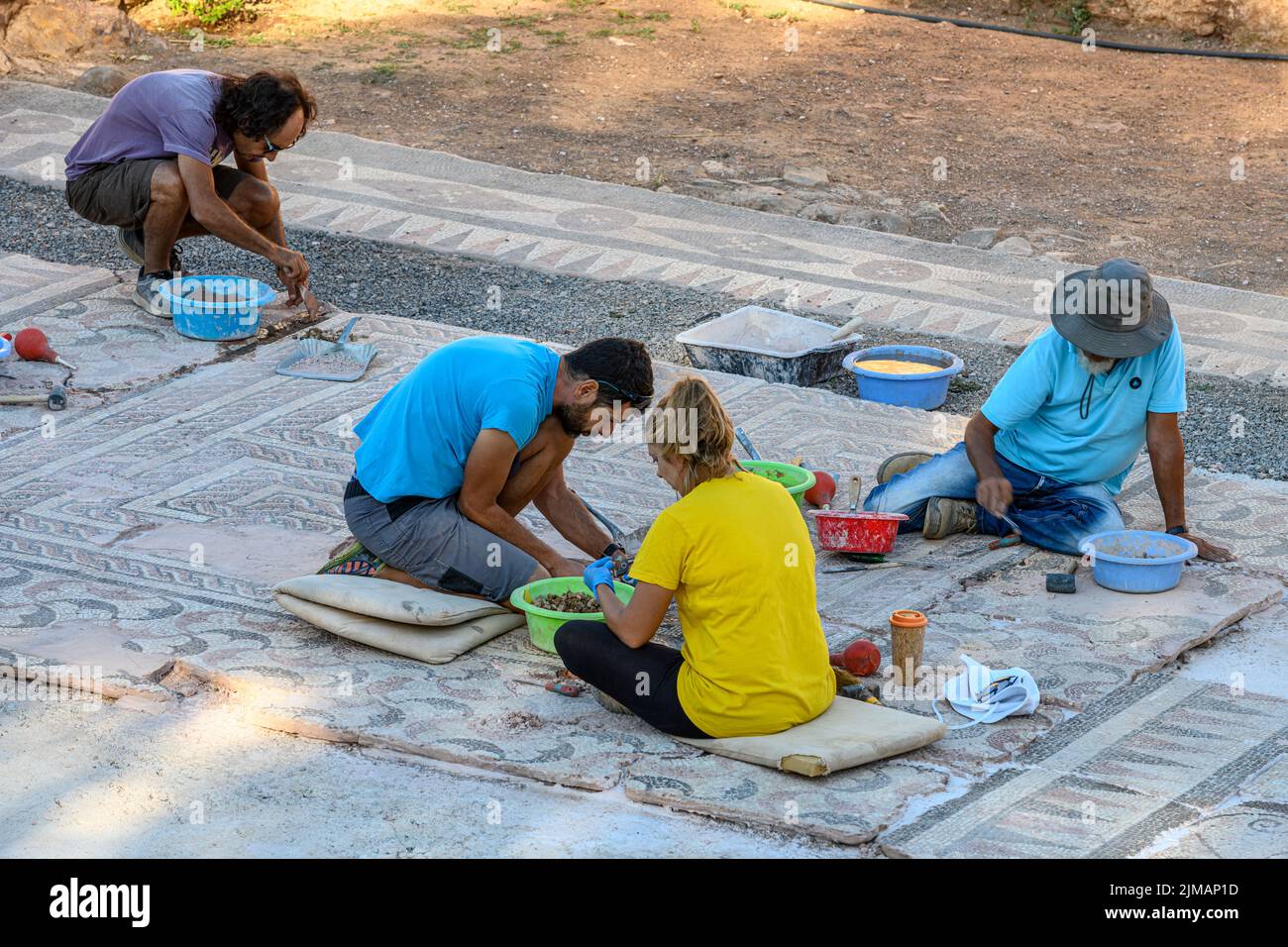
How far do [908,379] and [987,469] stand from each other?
4.95 feet

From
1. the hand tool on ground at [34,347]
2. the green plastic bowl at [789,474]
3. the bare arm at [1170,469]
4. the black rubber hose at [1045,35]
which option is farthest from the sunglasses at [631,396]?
the black rubber hose at [1045,35]

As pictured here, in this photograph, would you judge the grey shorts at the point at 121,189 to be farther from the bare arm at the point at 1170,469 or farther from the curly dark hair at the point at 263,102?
the bare arm at the point at 1170,469

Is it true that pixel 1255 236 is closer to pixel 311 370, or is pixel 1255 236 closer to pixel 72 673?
pixel 311 370

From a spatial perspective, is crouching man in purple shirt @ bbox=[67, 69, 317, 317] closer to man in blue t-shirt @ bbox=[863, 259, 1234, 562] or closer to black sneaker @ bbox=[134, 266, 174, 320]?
black sneaker @ bbox=[134, 266, 174, 320]

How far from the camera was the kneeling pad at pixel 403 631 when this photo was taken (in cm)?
450

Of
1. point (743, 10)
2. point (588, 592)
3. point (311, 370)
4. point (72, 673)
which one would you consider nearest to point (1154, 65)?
point (743, 10)

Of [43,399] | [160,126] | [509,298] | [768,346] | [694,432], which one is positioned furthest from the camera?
[509,298]

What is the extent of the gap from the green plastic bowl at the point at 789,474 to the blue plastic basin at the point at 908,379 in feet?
4.59

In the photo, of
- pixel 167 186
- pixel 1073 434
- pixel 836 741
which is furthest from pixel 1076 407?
pixel 167 186

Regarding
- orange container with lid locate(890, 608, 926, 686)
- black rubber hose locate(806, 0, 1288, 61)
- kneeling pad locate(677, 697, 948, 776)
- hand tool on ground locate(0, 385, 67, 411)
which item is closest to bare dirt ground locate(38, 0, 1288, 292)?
black rubber hose locate(806, 0, 1288, 61)

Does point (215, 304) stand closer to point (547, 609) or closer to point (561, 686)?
point (547, 609)

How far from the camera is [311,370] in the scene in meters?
6.92

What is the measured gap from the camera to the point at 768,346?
7.36 meters

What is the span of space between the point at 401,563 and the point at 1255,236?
21.3 feet
